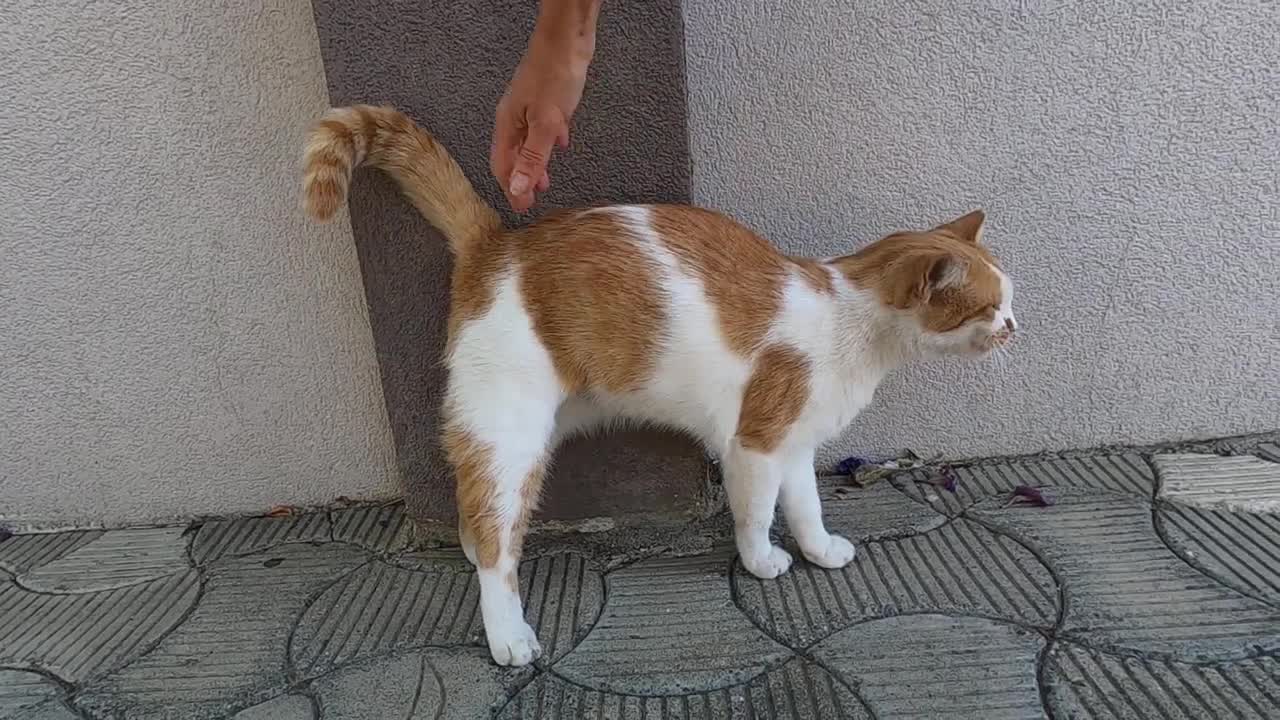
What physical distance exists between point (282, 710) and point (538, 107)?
1.09 meters

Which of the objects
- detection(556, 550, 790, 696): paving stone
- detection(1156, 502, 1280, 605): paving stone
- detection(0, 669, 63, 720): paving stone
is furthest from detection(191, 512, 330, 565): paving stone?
detection(1156, 502, 1280, 605): paving stone

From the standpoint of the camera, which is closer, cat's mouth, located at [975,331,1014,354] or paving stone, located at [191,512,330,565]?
cat's mouth, located at [975,331,1014,354]

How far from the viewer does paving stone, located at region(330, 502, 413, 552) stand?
1.80 m

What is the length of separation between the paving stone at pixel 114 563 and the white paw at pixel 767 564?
4.17 ft

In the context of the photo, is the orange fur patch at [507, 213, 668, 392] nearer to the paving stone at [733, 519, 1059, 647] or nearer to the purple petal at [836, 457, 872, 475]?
the paving stone at [733, 519, 1059, 647]

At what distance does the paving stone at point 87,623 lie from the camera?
4.91ft

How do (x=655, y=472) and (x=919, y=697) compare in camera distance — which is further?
(x=655, y=472)

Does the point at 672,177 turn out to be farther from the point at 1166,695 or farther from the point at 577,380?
the point at 1166,695

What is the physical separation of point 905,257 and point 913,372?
0.58 meters

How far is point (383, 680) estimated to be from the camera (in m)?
1.37

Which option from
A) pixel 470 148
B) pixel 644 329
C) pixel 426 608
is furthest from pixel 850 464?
pixel 470 148

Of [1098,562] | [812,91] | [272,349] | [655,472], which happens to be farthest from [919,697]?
[272,349]

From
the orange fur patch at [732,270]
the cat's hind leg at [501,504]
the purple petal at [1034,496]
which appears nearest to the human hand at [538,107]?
the orange fur patch at [732,270]

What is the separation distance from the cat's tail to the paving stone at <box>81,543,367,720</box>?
80cm
